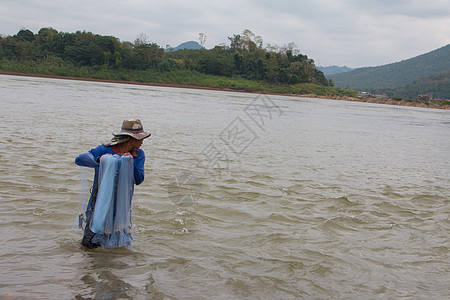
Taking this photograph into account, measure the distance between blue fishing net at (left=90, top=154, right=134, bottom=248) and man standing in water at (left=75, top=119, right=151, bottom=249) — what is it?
0.13ft

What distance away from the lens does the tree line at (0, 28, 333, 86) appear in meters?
79.4

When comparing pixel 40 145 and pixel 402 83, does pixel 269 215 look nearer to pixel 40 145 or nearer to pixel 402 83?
pixel 40 145

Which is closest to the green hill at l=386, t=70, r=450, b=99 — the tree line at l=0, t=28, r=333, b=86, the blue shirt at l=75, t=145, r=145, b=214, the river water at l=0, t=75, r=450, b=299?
the tree line at l=0, t=28, r=333, b=86

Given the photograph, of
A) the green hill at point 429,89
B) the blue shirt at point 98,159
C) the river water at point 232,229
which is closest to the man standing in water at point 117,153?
the blue shirt at point 98,159

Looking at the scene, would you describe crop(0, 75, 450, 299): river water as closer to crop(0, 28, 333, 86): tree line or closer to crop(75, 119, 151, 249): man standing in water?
crop(75, 119, 151, 249): man standing in water

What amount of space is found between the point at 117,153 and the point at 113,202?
1.58 ft

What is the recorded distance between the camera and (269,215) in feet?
18.9

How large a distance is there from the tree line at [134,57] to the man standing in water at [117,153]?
80782 mm

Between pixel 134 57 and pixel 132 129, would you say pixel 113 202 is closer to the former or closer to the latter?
pixel 132 129

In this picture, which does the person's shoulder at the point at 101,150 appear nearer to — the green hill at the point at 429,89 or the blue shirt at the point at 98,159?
the blue shirt at the point at 98,159

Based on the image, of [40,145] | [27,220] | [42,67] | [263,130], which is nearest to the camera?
[27,220]

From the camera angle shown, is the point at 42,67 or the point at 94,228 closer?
the point at 94,228

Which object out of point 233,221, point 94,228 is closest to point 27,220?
point 94,228

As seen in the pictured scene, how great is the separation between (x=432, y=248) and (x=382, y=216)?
1188mm
